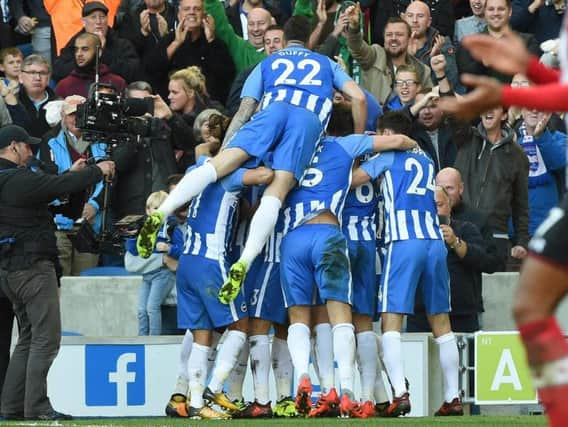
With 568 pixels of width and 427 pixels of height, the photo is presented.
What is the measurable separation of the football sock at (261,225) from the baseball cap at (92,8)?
600 cm

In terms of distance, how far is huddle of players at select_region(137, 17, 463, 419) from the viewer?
1154cm

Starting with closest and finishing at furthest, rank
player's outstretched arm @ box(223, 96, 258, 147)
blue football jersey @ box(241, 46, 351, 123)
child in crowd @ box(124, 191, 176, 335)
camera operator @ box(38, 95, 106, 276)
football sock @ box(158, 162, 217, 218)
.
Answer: football sock @ box(158, 162, 217, 218) → blue football jersey @ box(241, 46, 351, 123) → player's outstretched arm @ box(223, 96, 258, 147) → child in crowd @ box(124, 191, 176, 335) → camera operator @ box(38, 95, 106, 276)

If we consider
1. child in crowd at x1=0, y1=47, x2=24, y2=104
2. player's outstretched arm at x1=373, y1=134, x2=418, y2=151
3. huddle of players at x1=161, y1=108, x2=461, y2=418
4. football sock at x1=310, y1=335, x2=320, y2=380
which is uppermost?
child in crowd at x1=0, y1=47, x2=24, y2=104

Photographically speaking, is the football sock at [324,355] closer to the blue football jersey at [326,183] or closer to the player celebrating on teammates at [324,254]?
the player celebrating on teammates at [324,254]

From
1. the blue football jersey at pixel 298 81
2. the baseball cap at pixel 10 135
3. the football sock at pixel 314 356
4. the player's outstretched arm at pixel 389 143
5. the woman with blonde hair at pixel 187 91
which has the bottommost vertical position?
the football sock at pixel 314 356

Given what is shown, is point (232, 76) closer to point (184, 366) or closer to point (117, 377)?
point (117, 377)

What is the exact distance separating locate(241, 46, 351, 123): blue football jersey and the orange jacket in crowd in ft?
18.5

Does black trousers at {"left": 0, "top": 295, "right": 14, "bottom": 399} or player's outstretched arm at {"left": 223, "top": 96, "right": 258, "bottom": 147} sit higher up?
player's outstretched arm at {"left": 223, "top": 96, "right": 258, "bottom": 147}

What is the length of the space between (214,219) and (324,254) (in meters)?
0.89

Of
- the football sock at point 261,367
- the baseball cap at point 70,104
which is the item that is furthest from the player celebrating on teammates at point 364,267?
the baseball cap at point 70,104

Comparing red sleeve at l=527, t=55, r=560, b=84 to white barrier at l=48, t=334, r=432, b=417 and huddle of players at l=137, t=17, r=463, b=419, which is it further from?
white barrier at l=48, t=334, r=432, b=417

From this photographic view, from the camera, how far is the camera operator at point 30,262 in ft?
38.9

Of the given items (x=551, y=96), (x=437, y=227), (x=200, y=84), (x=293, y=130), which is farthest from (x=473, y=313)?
(x=551, y=96)

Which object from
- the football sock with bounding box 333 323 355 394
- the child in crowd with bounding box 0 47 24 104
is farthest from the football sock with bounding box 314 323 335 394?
the child in crowd with bounding box 0 47 24 104
